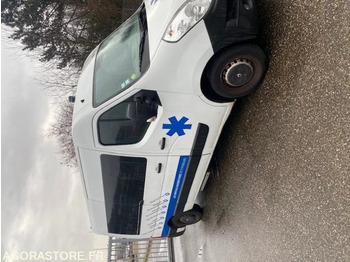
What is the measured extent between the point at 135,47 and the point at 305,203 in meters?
2.34

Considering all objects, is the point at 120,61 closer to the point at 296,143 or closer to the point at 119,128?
the point at 119,128

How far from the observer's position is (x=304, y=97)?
3127 mm

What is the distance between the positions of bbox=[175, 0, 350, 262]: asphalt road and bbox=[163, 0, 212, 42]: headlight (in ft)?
2.86

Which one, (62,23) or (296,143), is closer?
(296,143)

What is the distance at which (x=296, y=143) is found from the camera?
3258 mm

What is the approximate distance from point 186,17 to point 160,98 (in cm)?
82

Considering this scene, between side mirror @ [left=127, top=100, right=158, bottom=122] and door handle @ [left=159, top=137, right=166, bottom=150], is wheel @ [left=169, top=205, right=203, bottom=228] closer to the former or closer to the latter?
door handle @ [left=159, top=137, right=166, bottom=150]

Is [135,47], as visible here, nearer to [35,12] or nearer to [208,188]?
[208,188]

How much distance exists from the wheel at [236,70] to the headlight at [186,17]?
1.38ft

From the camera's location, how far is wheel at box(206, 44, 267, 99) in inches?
130

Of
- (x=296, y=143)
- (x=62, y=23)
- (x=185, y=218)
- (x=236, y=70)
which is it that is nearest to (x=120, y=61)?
(x=236, y=70)

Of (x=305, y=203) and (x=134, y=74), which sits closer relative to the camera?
(x=305, y=203)

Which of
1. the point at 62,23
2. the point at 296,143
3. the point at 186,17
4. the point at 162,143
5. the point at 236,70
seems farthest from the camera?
the point at 62,23

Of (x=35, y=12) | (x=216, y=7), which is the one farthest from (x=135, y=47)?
(x=35, y=12)
